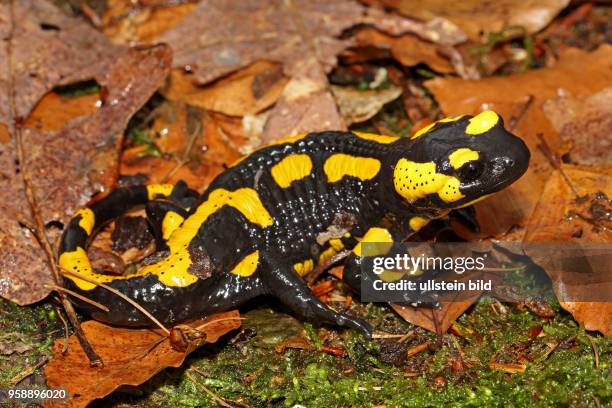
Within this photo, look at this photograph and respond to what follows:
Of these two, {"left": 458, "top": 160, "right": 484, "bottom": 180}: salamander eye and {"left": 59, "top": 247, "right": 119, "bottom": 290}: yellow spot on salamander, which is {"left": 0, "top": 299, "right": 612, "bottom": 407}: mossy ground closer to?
{"left": 59, "top": 247, "right": 119, "bottom": 290}: yellow spot on salamander

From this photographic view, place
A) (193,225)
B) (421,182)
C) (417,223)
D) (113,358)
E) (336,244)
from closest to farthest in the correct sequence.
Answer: (113,358)
(421,182)
(193,225)
(417,223)
(336,244)

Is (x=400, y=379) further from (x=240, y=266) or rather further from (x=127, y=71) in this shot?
(x=127, y=71)

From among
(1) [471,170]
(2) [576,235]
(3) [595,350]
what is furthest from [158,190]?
(3) [595,350]

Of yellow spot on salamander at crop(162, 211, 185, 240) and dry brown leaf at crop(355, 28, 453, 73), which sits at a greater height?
dry brown leaf at crop(355, 28, 453, 73)

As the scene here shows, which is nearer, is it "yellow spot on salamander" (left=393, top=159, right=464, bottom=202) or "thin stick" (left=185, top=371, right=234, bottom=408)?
"thin stick" (left=185, top=371, right=234, bottom=408)

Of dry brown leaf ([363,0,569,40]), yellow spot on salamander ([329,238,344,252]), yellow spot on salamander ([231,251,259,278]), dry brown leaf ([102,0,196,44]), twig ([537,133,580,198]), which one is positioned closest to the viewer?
yellow spot on salamander ([231,251,259,278])

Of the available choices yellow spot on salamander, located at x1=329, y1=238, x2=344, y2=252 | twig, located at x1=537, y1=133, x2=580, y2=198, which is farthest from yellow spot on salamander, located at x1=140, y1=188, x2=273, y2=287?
twig, located at x1=537, y1=133, x2=580, y2=198

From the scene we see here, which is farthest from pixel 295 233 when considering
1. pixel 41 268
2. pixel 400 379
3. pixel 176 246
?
pixel 41 268

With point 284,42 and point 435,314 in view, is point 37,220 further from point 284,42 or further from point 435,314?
point 435,314
